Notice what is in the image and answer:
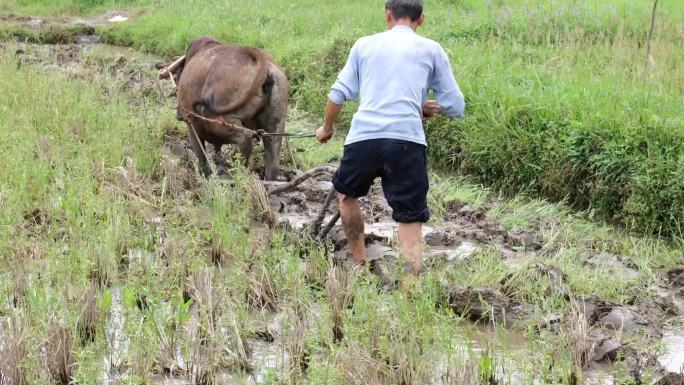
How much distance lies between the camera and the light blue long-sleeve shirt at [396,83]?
5.04 meters

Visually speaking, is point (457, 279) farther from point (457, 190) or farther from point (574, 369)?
point (457, 190)

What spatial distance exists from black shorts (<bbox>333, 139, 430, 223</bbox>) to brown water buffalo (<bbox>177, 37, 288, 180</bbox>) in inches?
84.1

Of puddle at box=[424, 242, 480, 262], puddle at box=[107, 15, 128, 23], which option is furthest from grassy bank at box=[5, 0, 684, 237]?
puddle at box=[107, 15, 128, 23]

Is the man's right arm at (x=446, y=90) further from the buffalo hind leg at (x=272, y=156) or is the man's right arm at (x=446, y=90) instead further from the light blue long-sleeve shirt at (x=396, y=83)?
the buffalo hind leg at (x=272, y=156)

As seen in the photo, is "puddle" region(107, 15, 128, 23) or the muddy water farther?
"puddle" region(107, 15, 128, 23)

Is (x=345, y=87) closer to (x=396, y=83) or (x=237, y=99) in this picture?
(x=396, y=83)

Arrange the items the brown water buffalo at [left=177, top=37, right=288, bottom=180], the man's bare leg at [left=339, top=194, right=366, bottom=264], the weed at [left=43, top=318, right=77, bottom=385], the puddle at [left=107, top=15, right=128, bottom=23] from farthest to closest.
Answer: the puddle at [left=107, top=15, right=128, bottom=23] < the brown water buffalo at [left=177, top=37, right=288, bottom=180] < the man's bare leg at [left=339, top=194, right=366, bottom=264] < the weed at [left=43, top=318, right=77, bottom=385]

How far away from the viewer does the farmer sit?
5047 millimetres

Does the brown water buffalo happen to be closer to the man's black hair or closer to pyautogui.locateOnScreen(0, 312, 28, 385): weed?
the man's black hair

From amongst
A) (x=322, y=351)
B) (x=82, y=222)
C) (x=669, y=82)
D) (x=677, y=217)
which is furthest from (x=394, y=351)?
(x=669, y=82)

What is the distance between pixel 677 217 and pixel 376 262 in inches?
90.2

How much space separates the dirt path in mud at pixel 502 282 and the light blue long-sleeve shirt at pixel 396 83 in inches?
30.1

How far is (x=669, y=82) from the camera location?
857cm

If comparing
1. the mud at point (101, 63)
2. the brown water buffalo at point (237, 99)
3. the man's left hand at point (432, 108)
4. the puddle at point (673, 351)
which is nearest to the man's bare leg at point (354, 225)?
the man's left hand at point (432, 108)
